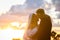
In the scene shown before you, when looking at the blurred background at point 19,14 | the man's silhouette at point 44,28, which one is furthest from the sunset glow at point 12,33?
the man's silhouette at point 44,28

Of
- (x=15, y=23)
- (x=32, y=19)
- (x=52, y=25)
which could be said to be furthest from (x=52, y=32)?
(x=15, y=23)

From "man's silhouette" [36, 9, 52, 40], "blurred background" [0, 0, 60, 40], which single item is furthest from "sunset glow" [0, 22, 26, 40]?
"man's silhouette" [36, 9, 52, 40]

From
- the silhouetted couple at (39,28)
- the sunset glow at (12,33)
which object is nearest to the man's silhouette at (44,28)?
the silhouetted couple at (39,28)

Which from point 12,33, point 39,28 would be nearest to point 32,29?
point 39,28

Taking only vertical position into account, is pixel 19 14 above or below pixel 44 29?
above

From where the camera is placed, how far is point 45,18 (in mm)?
1581

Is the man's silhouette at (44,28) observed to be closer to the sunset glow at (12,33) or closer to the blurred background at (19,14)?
the blurred background at (19,14)

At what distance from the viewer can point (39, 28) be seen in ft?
5.15

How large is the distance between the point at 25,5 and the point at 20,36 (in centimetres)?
33

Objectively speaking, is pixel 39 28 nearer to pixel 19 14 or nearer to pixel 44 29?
pixel 44 29

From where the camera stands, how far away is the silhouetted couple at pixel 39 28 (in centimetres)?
156

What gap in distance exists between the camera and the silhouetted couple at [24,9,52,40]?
5.11 feet

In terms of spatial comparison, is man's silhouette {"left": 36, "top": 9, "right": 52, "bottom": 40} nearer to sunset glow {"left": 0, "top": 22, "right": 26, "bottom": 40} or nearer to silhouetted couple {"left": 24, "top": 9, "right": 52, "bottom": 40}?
silhouetted couple {"left": 24, "top": 9, "right": 52, "bottom": 40}

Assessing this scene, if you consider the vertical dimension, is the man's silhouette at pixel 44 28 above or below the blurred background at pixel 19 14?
below
